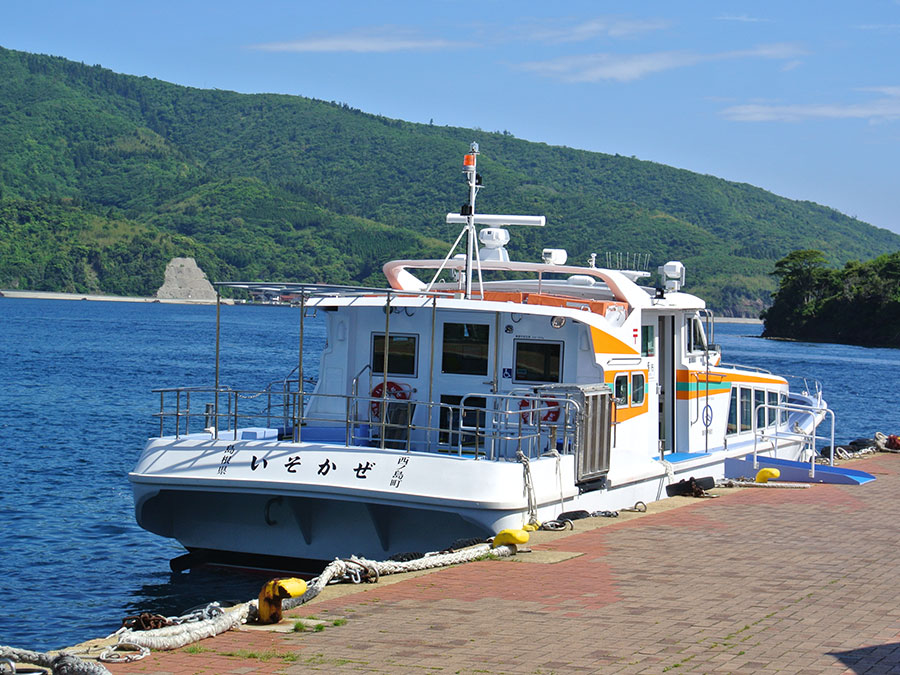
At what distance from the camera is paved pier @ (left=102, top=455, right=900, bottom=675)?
7285mm

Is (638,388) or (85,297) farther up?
(85,297)

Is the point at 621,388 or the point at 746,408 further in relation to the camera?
the point at 746,408

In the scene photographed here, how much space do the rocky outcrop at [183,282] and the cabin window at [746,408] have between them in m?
173

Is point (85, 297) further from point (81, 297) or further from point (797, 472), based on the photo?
point (797, 472)

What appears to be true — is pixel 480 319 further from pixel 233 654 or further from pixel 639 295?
pixel 233 654

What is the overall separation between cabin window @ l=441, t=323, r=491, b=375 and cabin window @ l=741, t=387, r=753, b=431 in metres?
7.24

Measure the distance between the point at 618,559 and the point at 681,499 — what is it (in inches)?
187

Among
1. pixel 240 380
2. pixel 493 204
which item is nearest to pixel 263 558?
pixel 240 380

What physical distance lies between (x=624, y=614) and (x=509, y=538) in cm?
256

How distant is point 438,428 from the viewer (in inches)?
508

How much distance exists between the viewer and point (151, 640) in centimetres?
754

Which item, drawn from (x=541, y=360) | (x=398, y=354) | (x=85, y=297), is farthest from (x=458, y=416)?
(x=85, y=297)

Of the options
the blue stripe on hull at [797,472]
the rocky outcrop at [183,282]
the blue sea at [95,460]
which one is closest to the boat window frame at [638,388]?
the blue stripe on hull at [797,472]

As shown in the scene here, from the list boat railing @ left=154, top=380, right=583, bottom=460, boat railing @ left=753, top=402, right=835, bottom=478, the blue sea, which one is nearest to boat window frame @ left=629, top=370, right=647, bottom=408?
boat railing @ left=154, top=380, right=583, bottom=460
